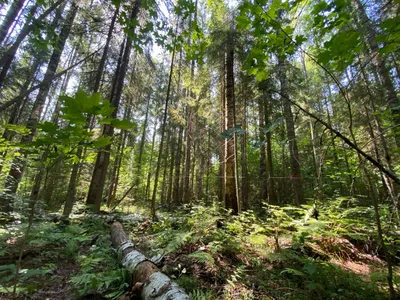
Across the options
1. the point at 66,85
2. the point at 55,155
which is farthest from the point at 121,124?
the point at 66,85

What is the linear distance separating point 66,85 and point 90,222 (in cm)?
1749

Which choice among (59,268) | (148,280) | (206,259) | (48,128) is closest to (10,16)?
(48,128)

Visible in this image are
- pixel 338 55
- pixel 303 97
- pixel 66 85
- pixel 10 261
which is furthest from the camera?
pixel 66 85

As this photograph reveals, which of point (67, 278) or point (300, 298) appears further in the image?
point (67, 278)

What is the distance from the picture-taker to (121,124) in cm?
174

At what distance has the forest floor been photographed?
97.3 inches

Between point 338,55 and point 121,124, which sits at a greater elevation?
point 338,55

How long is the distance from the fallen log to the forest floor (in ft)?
0.53

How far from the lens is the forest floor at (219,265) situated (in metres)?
2.47

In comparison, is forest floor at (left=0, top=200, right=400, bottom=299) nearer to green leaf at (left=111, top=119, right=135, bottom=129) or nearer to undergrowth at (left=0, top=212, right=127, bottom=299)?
undergrowth at (left=0, top=212, right=127, bottom=299)

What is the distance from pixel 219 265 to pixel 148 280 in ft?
4.18

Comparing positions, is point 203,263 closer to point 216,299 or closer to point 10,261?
point 216,299

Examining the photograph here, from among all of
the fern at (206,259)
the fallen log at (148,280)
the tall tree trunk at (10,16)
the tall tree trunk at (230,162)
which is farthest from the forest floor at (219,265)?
the tall tree trunk at (10,16)

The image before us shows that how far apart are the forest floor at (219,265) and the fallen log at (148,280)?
0.16 m
